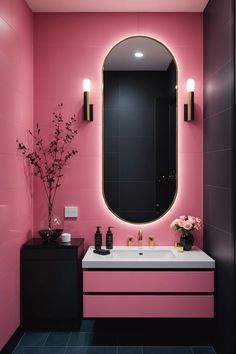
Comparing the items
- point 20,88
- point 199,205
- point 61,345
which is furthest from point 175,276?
point 20,88

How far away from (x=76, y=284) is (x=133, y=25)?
7.28 feet

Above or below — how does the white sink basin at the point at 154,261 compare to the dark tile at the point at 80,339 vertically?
above

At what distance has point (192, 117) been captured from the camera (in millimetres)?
3000

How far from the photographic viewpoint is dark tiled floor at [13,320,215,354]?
8.39 feet

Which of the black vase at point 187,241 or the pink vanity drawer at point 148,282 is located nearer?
the pink vanity drawer at point 148,282

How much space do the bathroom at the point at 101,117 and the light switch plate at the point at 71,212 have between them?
29 mm

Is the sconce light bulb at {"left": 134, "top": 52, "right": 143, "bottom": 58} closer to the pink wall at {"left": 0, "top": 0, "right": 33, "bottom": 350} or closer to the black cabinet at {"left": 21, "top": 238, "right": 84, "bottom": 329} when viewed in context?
the pink wall at {"left": 0, "top": 0, "right": 33, "bottom": 350}

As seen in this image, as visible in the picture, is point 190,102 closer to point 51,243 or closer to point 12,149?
point 12,149

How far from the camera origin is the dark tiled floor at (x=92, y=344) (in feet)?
8.39

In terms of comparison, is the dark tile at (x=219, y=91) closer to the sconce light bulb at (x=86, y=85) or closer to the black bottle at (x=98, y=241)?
the sconce light bulb at (x=86, y=85)

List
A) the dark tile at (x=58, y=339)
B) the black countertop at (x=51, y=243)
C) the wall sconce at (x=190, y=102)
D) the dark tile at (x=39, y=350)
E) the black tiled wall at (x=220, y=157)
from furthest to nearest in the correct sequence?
the wall sconce at (x=190, y=102), the black countertop at (x=51, y=243), the dark tile at (x=58, y=339), the dark tile at (x=39, y=350), the black tiled wall at (x=220, y=157)

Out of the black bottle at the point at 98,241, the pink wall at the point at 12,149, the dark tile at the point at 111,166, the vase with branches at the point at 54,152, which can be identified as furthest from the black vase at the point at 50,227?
the dark tile at the point at 111,166

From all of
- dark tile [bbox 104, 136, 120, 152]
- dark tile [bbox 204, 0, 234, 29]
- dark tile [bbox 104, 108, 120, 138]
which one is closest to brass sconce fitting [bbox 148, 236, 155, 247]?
dark tile [bbox 104, 136, 120, 152]

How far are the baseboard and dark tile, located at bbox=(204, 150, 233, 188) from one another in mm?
1852
